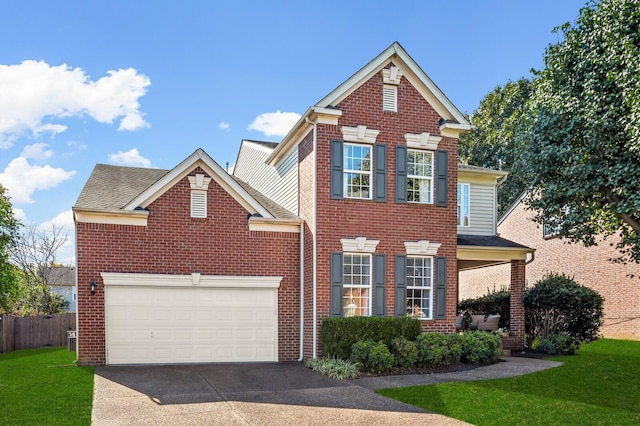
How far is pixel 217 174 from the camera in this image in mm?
16000

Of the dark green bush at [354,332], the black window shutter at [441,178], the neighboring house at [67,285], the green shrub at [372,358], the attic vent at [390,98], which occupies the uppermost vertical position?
the attic vent at [390,98]

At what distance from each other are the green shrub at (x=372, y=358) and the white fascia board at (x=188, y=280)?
3333 mm

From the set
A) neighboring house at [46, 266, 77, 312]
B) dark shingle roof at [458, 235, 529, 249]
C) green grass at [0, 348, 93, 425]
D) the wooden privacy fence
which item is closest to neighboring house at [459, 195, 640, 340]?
dark shingle roof at [458, 235, 529, 249]

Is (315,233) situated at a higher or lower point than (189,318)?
higher

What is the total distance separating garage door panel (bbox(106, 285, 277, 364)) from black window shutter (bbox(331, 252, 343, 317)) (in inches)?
70.7

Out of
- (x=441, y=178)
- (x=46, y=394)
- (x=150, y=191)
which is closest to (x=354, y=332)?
(x=441, y=178)

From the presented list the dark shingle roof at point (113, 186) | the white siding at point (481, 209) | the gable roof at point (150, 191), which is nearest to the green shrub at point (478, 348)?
the white siding at point (481, 209)

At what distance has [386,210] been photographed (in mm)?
16203

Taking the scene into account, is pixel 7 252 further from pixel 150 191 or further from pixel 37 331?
pixel 150 191

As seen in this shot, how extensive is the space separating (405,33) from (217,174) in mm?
6701

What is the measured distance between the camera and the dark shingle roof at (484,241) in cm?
1861

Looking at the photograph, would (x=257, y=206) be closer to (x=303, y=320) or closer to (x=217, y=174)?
(x=217, y=174)

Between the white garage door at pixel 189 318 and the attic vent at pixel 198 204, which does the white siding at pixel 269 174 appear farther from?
the white garage door at pixel 189 318

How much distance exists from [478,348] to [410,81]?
24.5 feet
